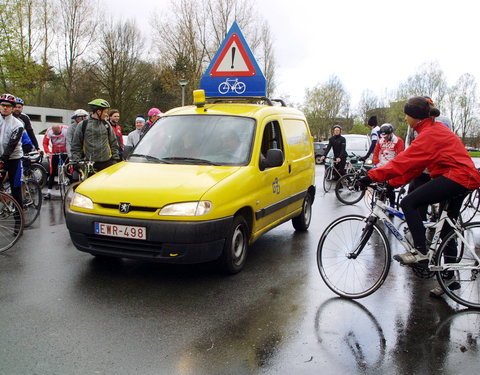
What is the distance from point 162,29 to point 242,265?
1560 inches

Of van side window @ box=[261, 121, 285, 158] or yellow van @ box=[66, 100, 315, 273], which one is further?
van side window @ box=[261, 121, 285, 158]

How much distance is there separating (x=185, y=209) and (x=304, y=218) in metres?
3.49

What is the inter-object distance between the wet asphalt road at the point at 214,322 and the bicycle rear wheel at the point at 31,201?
7.36 ft

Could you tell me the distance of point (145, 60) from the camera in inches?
1841

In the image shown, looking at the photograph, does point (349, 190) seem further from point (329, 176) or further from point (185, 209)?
point (185, 209)

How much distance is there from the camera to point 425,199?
4.51 meters

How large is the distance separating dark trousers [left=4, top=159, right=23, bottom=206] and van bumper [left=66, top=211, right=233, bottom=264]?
261 centimetres

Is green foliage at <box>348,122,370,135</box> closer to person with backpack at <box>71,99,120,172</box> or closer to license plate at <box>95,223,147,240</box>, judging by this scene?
person with backpack at <box>71,99,120,172</box>

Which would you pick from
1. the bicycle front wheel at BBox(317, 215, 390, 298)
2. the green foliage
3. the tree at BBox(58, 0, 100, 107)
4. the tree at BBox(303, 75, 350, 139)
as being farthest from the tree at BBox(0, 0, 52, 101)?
the green foliage

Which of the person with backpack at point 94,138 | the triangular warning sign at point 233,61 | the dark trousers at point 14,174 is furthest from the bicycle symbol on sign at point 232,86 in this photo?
the dark trousers at point 14,174

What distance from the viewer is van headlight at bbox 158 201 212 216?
Answer: 4.60m

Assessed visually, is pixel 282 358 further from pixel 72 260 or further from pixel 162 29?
pixel 162 29

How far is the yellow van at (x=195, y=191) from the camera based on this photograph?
462cm

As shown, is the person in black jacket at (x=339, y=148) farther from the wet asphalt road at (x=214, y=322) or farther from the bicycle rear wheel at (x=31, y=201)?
the wet asphalt road at (x=214, y=322)
